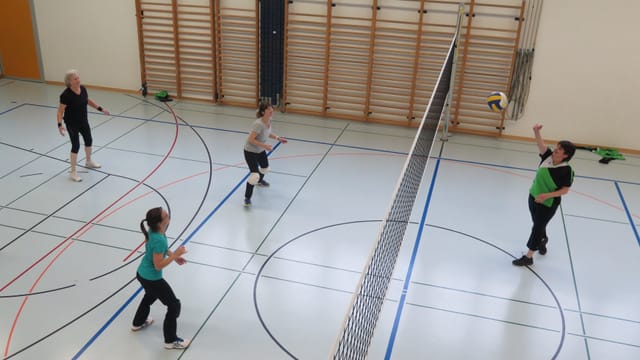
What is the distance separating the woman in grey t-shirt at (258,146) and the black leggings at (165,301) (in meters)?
2.96

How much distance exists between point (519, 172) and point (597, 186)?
1.23 metres

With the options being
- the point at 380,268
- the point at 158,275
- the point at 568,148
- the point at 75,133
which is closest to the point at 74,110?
the point at 75,133

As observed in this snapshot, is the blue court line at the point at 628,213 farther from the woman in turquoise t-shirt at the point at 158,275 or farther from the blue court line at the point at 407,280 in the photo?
the woman in turquoise t-shirt at the point at 158,275

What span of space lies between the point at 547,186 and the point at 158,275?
14.6 ft

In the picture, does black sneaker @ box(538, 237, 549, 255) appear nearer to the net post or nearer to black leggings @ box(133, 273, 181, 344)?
the net post

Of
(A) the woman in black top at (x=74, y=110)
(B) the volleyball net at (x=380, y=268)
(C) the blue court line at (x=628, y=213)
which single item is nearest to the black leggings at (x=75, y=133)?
(A) the woman in black top at (x=74, y=110)

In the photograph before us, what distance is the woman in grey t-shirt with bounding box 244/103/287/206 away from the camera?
27.3 ft

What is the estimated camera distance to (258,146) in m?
8.46

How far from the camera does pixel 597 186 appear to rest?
9.77 metres

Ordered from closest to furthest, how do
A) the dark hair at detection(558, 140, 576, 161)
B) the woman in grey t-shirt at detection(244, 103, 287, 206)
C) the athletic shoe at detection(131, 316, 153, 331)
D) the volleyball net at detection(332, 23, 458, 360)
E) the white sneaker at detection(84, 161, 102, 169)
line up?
the volleyball net at detection(332, 23, 458, 360) → the athletic shoe at detection(131, 316, 153, 331) → the dark hair at detection(558, 140, 576, 161) → the woman in grey t-shirt at detection(244, 103, 287, 206) → the white sneaker at detection(84, 161, 102, 169)

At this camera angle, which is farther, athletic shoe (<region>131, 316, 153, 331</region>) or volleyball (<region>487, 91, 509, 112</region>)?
volleyball (<region>487, 91, 509, 112</region>)

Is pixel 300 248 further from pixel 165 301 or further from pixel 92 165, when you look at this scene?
pixel 92 165

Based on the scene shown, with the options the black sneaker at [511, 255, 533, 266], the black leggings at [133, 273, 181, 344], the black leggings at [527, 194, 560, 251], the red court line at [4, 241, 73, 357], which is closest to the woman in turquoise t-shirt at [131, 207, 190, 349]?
the black leggings at [133, 273, 181, 344]

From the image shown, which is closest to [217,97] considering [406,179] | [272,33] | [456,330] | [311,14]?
[272,33]
